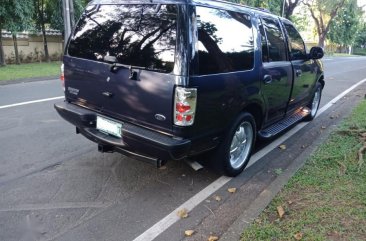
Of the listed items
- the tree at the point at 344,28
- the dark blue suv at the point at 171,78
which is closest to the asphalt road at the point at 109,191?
the dark blue suv at the point at 171,78

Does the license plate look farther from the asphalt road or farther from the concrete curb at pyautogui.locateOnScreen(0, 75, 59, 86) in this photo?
the concrete curb at pyautogui.locateOnScreen(0, 75, 59, 86)

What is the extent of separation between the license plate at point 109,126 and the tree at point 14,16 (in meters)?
14.3

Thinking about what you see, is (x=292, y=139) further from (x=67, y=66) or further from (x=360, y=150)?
(x=67, y=66)


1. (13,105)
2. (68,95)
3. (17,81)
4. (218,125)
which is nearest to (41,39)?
(17,81)

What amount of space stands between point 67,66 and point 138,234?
89.5 inches

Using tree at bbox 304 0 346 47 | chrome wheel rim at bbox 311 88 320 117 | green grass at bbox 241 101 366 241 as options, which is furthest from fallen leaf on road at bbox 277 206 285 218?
tree at bbox 304 0 346 47

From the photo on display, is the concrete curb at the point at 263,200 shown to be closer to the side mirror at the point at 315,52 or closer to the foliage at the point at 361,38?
the side mirror at the point at 315,52

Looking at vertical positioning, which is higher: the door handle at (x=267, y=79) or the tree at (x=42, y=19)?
the tree at (x=42, y=19)

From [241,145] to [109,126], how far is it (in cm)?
172

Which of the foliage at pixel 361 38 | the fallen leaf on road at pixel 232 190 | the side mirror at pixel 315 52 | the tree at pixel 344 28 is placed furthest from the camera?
the foliage at pixel 361 38

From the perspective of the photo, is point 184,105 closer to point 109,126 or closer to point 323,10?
point 109,126

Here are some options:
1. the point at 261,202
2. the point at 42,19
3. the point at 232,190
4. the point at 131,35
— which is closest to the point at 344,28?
the point at 42,19

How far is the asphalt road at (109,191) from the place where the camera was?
3.44 meters

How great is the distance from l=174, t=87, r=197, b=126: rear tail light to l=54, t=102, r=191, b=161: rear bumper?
0.20m
